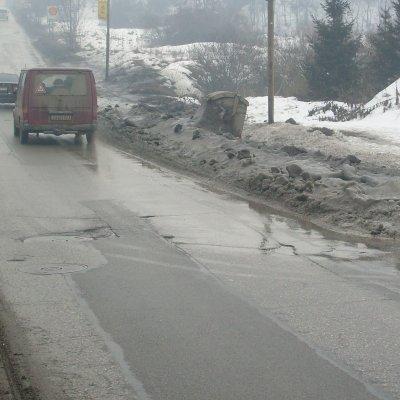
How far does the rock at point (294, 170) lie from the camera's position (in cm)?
1520

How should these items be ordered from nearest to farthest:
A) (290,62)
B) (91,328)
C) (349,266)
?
(91,328) → (349,266) → (290,62)

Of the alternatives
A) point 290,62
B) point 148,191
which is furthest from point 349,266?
point 290,62

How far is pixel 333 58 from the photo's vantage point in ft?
121

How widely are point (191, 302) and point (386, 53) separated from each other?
30.4m

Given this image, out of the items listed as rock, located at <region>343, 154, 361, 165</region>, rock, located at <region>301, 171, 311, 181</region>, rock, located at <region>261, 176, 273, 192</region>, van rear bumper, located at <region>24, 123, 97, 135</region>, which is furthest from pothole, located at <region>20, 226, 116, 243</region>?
van rear bumper, located at <region>24, 123, 97, 135</region>

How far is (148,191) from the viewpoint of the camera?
48.2ft

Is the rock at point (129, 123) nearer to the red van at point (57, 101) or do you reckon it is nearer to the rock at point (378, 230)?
the red van at point (57, 101)

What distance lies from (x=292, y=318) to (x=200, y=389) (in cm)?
188

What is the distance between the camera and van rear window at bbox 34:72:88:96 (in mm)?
22172

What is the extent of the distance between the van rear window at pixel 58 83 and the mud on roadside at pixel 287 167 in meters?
1.97

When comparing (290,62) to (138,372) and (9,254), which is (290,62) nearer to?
(9,254)

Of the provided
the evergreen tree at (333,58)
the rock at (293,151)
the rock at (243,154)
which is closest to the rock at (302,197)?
the rock at (243,154)

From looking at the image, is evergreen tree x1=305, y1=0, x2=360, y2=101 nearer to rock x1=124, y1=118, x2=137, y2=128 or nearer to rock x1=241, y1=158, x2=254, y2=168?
rock x1=124, y1=118, x2=137, y2=128

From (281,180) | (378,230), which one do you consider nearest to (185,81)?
(281,180)
